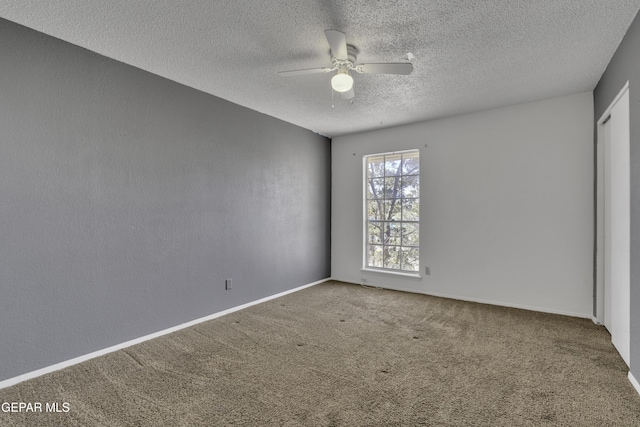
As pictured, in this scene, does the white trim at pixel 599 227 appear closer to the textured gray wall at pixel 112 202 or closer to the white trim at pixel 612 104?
the white trim at pixel 612 104

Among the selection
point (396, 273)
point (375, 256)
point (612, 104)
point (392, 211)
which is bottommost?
point (396, 273)

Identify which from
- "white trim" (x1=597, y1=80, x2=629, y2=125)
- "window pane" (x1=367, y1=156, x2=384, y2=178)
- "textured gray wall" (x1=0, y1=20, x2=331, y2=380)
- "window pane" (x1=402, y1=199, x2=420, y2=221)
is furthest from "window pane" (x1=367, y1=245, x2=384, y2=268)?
"white trim" (x1=597, y1=80, x2=629, y2=125)

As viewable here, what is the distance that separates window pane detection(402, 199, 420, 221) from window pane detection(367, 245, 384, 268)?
701mm

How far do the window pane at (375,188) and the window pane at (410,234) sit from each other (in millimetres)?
672

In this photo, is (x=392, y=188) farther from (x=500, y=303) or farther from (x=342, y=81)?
(x=342, y=81)

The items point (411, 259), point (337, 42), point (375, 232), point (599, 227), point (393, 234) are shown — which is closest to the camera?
point (337, 42)

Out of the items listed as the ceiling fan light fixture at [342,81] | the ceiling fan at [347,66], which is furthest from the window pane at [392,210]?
the ceiling fan light fixture at [342,81]

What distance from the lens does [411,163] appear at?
4.77m

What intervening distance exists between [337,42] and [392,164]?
3.16 m

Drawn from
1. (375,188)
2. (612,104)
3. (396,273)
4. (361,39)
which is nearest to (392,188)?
(375,188)

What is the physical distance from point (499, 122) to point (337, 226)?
2.91 meters

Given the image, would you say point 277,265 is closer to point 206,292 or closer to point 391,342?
point 206,292

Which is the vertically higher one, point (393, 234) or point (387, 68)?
point (387, 68)

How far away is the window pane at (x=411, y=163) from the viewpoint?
470 cm
